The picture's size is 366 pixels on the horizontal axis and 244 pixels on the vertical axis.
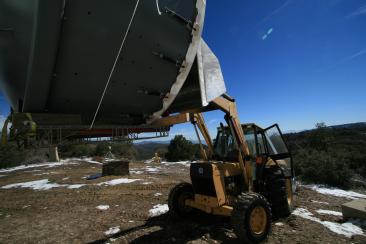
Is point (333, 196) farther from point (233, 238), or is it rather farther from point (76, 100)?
point (76, 100)

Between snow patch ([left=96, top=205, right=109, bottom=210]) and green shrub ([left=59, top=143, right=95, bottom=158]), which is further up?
green shrub ([left=59, top=143, right=95, bottom=158])

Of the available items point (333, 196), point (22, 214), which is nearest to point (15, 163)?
point (22, 214)

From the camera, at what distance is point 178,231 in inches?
222

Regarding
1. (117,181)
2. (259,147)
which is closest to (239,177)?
(259,147)

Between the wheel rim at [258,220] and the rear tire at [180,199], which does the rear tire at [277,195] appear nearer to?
the wheel rim at [258,220]

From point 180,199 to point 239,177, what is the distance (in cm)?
161

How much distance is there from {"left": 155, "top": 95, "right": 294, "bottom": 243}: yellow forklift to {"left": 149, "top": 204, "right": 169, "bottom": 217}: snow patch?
0.73 meters

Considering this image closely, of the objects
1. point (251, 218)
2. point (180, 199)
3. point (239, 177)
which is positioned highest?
point (239, 177)

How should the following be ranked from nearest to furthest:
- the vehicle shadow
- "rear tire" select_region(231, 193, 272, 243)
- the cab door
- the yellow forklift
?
"rear tire" select_region(231, 193, 272, 243)
the yellow forklift
the vehicle shadow
the cab door

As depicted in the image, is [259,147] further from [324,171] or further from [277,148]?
[324,171]

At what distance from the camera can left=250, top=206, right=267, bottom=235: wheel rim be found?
5012 millimetres

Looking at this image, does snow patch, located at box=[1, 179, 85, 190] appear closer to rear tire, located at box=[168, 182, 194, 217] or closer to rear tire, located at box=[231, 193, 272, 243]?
rear tire, located at box=[168, 182, 194, 217]

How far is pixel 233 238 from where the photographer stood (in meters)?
5.21

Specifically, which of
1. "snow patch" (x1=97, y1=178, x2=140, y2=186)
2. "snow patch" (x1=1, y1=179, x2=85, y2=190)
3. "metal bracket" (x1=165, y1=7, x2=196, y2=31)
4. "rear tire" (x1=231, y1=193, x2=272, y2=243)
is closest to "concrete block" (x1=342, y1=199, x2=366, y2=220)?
"rear tire" (x1=231, y1=193, x2=272, y2=243)
